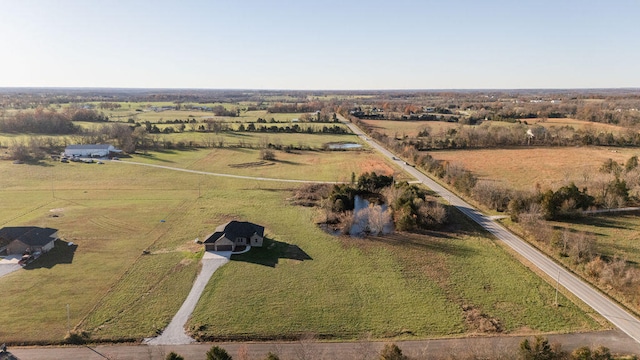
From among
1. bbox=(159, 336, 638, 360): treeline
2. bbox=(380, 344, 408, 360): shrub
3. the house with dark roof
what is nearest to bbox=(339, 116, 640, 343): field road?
bbox=(159, 336, 638, 360): treeline

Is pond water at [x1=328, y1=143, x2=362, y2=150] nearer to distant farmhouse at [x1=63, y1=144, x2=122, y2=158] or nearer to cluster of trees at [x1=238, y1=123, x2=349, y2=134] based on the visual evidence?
cluster of trees at [x1=238, y1=123, x2=349, y2=134]

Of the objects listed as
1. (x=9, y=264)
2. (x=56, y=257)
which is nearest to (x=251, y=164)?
(x=56, y=257)

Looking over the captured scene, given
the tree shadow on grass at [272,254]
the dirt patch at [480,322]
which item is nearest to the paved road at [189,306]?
the tree shadow on grass at [272,254]

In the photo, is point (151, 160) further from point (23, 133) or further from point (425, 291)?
point (425, 291)

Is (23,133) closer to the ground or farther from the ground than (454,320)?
farther from the ground

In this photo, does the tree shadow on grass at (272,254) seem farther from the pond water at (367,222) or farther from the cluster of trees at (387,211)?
the pond water at (367,222)

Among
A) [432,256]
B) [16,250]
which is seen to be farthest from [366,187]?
[16,250]

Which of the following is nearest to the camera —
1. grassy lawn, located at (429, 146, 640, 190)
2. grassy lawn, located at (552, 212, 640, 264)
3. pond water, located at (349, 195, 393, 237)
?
grassy lawn, located at (552, 212, 640, 264)
